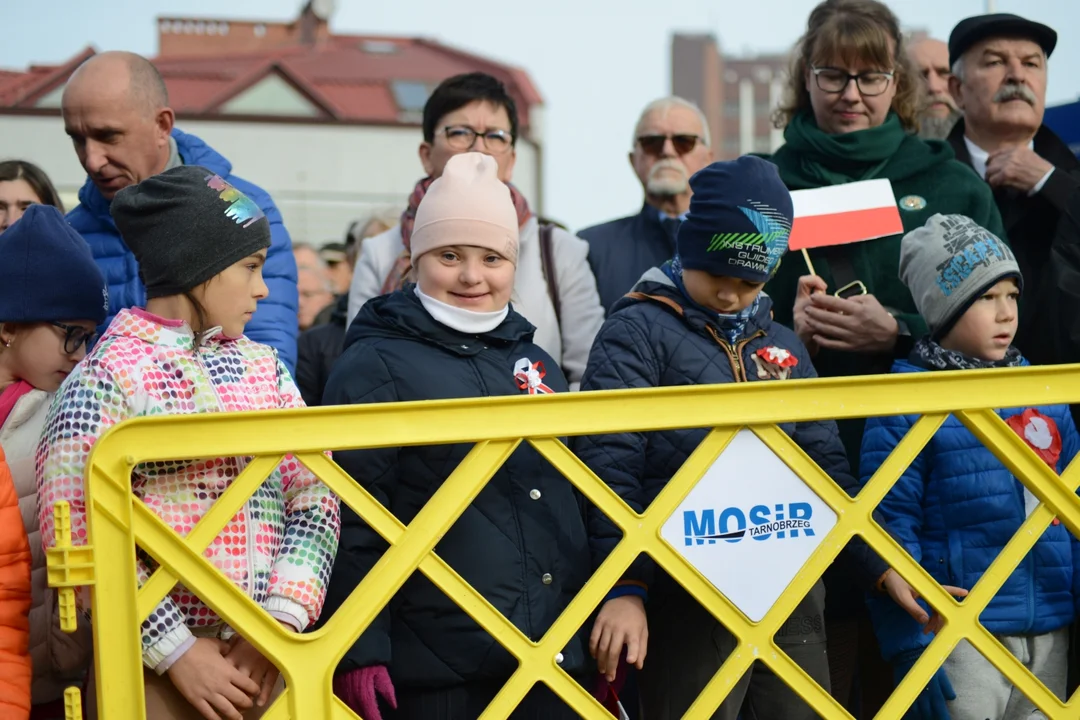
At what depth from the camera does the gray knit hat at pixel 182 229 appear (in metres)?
2.85

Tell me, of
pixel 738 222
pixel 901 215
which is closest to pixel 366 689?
pixel 738 222

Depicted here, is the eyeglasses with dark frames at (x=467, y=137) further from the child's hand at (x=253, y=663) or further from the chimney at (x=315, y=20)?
the chimney at (x=315, y=20)

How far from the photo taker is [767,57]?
74812 millimetres

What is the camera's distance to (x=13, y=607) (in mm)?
2654

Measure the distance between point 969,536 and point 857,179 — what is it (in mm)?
1343

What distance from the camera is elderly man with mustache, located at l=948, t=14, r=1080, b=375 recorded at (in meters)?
4.38

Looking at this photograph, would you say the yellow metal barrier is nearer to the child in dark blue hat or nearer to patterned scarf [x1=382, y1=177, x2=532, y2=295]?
the child in dark blue hat

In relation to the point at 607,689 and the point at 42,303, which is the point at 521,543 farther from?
the point at 42,303

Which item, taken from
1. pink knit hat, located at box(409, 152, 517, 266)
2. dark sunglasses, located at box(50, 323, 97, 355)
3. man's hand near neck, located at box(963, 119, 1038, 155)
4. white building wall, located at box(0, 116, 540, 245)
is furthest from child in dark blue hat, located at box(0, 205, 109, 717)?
white building wall, located at box(0, 116, 540, 245)

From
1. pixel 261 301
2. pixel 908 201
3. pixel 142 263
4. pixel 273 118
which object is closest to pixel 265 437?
pixel 142 263

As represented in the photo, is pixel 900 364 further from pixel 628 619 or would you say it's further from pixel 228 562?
pixel 228 562

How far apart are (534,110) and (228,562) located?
77.5ft

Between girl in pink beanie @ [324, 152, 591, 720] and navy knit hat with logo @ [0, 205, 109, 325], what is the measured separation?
0.70 meters

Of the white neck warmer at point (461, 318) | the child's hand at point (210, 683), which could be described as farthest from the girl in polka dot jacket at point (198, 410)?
the white neck warmer at point (461, 318)
